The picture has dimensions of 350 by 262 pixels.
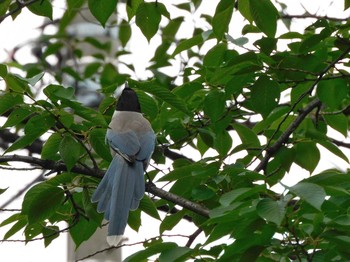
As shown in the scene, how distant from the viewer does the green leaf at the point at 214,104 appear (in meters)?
4.13

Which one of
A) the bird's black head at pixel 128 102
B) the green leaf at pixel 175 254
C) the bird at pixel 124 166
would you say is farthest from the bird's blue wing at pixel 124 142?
the green leaf at pixel 175 254

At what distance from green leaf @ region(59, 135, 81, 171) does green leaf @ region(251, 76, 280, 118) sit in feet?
2.64

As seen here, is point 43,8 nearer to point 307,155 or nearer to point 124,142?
point 124,142

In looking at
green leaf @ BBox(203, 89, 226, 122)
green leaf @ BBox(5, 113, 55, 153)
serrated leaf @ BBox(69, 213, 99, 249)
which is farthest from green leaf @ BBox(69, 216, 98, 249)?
green leaf @ BBox(203, 89, 226, 122)

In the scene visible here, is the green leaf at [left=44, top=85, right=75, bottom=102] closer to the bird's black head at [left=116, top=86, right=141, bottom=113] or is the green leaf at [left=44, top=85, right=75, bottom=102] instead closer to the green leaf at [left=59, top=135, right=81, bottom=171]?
the green leaf at [left=59, top=135, right=81, bottom=171]

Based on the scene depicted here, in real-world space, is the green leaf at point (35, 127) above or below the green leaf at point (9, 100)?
below

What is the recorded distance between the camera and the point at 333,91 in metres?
4.24

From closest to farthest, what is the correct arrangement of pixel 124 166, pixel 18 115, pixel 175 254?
pixel 175 254
pixel 18 115
pixel 124 166

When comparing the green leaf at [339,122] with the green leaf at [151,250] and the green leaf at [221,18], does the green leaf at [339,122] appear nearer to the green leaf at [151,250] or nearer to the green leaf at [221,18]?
the green leaf at [221,18]

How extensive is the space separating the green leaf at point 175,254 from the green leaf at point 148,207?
0.61m

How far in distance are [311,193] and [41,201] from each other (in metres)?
1.32

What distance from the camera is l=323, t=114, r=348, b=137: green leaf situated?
15.3 ft

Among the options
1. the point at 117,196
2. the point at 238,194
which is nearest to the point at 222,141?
the point at 117,196

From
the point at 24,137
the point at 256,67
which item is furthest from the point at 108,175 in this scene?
the point at 256,67
